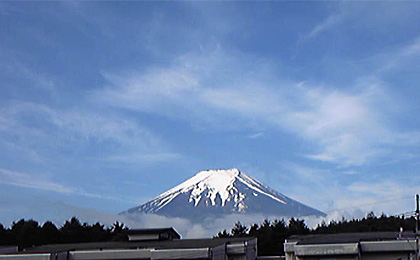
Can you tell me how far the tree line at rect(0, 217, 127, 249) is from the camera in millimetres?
70312

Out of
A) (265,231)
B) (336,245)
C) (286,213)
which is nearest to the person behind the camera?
(336,245)

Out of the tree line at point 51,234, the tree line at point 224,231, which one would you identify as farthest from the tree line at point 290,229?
the tree line at point 51,234

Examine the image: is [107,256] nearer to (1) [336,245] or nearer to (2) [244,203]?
(1) [336,245]

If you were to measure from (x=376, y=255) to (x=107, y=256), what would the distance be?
63.2ft

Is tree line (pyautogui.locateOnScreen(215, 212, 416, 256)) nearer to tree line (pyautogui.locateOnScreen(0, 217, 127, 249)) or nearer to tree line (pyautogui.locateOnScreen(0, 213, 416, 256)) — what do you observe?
tree line (pyautogui.locateOnScreen(0, 213, 416, 256))

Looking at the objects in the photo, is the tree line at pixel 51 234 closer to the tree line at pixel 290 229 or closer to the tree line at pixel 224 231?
the tree line at pixel 224 231

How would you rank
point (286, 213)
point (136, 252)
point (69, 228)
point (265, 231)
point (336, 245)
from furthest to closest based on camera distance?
point (286, 213) < point (69, 228) < point (265, 231) < point (136, 252) < point (336, 245)

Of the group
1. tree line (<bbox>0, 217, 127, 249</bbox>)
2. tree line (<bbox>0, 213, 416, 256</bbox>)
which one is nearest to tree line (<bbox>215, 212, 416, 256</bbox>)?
tree line (<bbox>0, 213, 416, 256</bbox>)

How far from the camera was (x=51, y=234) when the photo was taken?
7244cm

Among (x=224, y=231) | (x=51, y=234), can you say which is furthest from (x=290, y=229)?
(x=51, y=234)

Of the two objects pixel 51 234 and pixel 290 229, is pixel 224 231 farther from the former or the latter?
pixel 51 234

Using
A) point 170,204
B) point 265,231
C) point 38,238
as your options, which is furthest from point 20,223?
point 170,204

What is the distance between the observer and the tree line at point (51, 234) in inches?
2768

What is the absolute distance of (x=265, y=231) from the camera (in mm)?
67125
